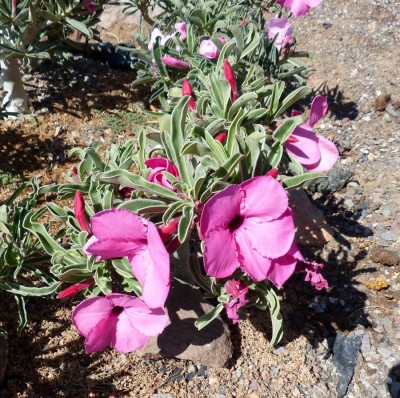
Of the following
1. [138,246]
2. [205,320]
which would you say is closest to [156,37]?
[205,320]

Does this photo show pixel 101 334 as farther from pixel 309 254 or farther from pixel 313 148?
pixel 309 254

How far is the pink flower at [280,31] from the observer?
2256 millimetres

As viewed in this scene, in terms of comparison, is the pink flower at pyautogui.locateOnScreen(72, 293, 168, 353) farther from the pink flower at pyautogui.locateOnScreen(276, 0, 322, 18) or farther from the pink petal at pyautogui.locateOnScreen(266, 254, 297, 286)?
the pink flower at pyautogui.locateOnScreen(276, 0, 322, 18)

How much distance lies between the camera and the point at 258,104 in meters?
1.61

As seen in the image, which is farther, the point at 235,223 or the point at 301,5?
the point at 301,5

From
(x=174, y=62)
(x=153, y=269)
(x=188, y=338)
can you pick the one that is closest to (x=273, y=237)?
(x=153, y=269)

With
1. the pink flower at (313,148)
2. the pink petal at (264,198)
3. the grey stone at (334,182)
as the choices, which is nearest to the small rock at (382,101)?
the grey stone at (334,182)

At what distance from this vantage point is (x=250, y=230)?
1107 millimetres

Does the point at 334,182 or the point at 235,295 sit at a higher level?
the point at 235,295

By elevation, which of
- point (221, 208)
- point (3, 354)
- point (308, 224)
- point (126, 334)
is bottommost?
point (3, 354)

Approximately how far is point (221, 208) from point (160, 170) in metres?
0.31

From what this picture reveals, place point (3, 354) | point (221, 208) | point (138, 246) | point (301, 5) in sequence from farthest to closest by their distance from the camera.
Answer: point (301, 5) → point (3, 354) → point (138, 246) → point (221, 208)

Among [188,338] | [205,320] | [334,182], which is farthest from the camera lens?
[334,182]

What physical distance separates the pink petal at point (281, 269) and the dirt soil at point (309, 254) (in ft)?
2.69
